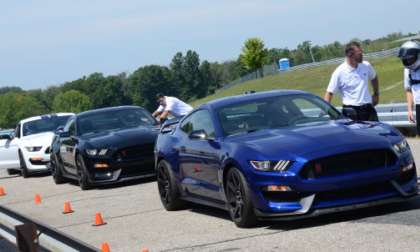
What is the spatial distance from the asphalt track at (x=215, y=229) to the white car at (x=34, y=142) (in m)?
6.83

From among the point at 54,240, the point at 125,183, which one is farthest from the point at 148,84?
the point at 54,240

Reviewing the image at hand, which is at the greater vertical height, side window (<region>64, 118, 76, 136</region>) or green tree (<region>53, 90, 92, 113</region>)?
side window (<region>64, 118, 76, 136</region>)

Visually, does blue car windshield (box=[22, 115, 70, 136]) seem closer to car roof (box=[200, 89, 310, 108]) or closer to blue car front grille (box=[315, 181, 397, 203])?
car roof (box=[200, 89, 310, 108])

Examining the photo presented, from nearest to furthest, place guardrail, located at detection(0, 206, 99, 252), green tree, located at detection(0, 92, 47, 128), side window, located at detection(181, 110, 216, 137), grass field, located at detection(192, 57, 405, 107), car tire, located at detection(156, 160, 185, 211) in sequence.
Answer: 1. guardrail, located at detection(0, 206, 99, 252)
2. side window, located at detection(181, 110, 216, 137)
3. car tire, located at detection(156, 160, 185, 211)
4. grass field, located at detection(192, 57, 405, 107)
5. green tree, located at detection(0, 92, 47, 128)

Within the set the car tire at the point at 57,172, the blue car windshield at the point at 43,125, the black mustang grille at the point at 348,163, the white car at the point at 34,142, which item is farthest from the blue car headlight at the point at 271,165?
the blue car windshield at the point at 43,125

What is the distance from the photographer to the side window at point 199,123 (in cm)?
995

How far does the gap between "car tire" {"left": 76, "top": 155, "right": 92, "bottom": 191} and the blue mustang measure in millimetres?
5862

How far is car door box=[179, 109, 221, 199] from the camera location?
31.1 ft

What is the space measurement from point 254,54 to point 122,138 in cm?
10807

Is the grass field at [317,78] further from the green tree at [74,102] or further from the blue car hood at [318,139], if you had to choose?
the green tree at [74,102]

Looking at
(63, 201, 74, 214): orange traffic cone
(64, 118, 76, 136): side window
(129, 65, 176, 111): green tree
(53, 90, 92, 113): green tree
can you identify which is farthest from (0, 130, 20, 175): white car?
(53, 90, 92, 113): green tree

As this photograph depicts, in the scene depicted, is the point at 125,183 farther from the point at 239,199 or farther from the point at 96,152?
the point at 239,199

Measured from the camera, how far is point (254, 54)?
4830 inches

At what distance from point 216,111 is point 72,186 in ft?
26.0
